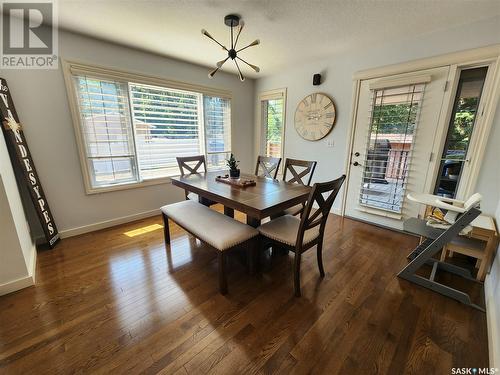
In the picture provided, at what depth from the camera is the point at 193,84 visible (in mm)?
3312

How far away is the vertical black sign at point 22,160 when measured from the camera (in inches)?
76.6

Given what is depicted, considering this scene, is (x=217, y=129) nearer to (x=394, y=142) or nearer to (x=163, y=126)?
(x=163, y=126)

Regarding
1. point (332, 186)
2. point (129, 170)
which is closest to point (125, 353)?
point (332, 186)

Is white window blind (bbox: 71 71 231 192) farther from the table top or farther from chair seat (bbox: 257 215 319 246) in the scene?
chair seat (bbox: 257 215 319 246)

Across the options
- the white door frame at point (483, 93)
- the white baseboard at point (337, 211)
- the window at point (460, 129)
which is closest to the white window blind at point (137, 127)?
the white baseboard at point (337, 211)

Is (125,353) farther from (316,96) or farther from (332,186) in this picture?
(316,96)

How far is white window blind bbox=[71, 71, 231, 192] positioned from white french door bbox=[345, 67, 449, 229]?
93.9 inches

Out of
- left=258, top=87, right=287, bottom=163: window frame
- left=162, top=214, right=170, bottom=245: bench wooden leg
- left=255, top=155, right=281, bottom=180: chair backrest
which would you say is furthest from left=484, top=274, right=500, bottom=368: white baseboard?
left=258, top=87, right=287, bottom=163: window frame

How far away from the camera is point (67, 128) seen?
2.38 meters

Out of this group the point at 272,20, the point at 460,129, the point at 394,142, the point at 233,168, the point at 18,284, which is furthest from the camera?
the point at 394,142

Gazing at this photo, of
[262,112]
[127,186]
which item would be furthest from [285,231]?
[262,112]

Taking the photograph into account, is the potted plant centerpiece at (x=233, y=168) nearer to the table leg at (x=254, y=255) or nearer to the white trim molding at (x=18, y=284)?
the table leg at (x=254, y=255)

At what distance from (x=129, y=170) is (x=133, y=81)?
1.19 meters

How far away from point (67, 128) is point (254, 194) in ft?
7.61
